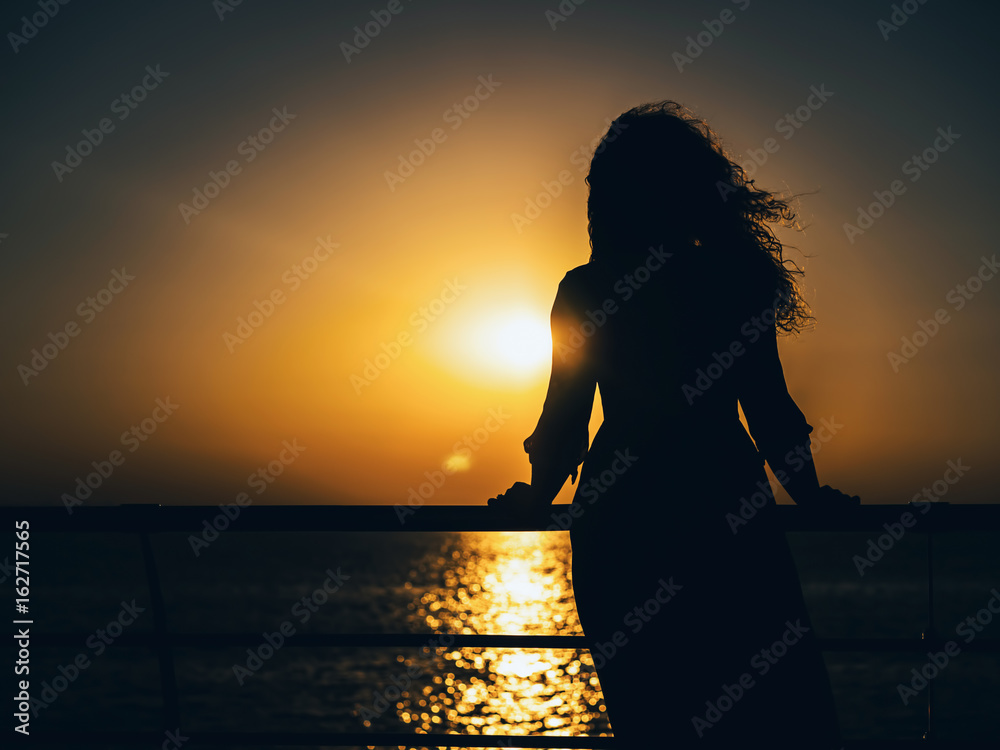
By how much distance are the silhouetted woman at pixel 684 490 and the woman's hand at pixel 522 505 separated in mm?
91

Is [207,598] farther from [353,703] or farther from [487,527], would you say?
[487,527]

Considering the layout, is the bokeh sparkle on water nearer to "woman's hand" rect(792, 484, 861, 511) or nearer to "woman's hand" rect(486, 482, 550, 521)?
"woman's hand" rect(486, 482, 550, 521)

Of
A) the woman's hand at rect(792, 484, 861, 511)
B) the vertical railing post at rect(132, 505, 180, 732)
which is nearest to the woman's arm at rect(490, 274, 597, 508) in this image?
the woman's hand at rect(792, 484, 861, 511)

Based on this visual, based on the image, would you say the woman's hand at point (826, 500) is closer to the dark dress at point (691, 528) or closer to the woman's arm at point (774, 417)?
the woman's arm at point (774, 417)

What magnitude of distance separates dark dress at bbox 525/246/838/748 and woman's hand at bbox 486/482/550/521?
14cm

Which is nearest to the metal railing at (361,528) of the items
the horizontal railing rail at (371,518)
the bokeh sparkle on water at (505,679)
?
the horizontal railing rail at (371,518)

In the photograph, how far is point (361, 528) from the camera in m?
1.75

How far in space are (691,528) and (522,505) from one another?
41cm

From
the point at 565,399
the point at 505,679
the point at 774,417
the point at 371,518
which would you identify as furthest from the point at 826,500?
the point at 505,679

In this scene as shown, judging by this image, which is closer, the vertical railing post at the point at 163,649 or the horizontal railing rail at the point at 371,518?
the horizontal railing rail at the point at 371,518

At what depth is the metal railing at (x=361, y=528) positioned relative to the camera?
1706 mm

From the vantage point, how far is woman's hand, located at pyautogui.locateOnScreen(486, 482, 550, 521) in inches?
66.2

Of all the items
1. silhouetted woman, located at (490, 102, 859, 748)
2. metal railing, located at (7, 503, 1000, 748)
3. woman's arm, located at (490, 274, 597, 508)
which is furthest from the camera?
metal railing, located at (7, 503, 1000, 748)

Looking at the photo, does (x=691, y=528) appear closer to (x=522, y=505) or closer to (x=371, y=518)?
(x=522, y=505)
